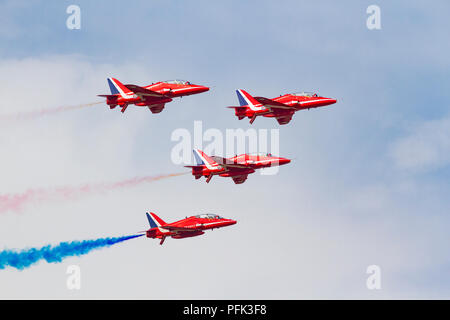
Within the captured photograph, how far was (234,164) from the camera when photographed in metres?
151

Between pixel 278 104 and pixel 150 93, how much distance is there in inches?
657

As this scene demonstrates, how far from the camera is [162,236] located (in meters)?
151

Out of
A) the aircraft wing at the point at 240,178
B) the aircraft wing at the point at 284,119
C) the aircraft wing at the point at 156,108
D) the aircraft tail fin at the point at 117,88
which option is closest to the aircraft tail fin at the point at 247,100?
the aircraft wing at the point at 284,119

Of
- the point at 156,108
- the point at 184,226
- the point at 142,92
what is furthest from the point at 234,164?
the point at 142,92

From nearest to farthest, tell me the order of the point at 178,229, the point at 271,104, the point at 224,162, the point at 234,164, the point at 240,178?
1. the point at 178,229
2. the point at 224,162
3. the point at 234,164
4. the point at 271,104
5. the point at 240,178

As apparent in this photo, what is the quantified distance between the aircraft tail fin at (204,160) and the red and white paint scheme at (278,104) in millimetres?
6870

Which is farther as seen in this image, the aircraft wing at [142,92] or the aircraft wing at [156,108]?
the aircraft wing at [156,108]

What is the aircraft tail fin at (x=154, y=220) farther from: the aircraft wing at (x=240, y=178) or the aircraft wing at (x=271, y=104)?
the aircraft wing at (x=271, y=104)

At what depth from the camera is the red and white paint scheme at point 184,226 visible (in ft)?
495

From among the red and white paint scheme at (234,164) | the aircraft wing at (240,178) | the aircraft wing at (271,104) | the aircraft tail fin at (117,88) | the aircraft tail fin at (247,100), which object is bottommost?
the aircraft wing at (240,178)

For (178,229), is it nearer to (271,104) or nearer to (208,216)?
(208,216)

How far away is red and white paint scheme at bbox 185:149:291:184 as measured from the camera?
151000 millimetres
